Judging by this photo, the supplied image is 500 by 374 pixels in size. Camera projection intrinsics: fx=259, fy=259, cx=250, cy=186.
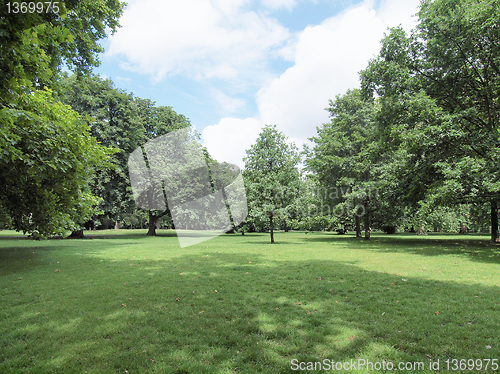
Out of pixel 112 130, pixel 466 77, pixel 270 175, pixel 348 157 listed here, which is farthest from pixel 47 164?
pixel 348 157

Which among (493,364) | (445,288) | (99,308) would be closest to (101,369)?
(99,308)

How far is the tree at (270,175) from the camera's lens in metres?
20.5

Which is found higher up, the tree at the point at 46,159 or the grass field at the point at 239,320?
the tree at the point at 46,159

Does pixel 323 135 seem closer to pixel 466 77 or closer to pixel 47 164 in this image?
pixel 466 77

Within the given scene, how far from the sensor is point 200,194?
110 feet

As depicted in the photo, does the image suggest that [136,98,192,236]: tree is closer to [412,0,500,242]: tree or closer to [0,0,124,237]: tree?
[0,0,124,237]: tree

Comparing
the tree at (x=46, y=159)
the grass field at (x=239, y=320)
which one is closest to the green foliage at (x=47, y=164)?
the tree at (x=46, y=159)

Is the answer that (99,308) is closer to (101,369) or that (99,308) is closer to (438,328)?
(101,369)

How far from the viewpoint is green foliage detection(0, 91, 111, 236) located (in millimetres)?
6715

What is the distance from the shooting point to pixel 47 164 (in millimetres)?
6691

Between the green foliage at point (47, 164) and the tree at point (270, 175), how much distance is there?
13.0 meters

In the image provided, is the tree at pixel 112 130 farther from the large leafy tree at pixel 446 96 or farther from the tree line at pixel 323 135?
the large leafy tree at pixel 446 96

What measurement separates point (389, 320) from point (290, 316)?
1783 millimetres

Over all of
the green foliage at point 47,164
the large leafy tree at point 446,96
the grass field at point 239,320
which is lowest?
the grass field at point 239,320
